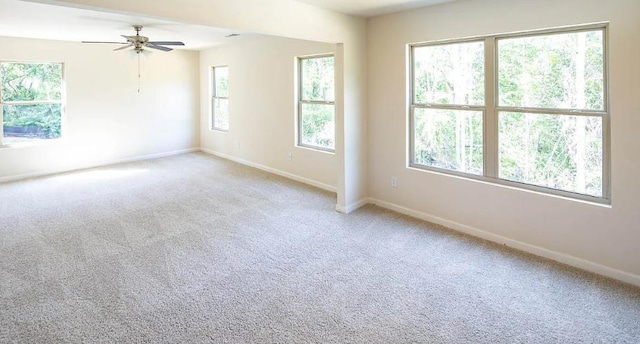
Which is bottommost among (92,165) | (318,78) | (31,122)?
(92,165)

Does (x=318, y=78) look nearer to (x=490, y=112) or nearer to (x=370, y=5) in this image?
(x=370, y=5)

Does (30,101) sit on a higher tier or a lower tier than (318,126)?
higher

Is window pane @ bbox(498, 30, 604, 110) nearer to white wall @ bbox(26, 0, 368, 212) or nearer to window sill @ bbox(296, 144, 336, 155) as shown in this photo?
white wall @ bbox(26, 0, 368, 212)

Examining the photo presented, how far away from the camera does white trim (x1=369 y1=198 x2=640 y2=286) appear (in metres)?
2.88

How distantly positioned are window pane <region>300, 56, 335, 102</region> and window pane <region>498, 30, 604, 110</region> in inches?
96.0

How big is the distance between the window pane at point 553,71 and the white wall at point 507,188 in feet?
0.52

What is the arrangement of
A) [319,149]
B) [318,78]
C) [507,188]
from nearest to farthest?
[507,188] → [318,78] → [319,149]

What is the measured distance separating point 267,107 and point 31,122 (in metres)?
4.10

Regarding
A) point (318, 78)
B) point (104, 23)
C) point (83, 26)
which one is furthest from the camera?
point (318, 78)

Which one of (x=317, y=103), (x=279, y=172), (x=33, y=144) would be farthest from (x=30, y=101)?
(x=317, y=103)

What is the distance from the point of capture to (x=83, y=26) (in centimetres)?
510

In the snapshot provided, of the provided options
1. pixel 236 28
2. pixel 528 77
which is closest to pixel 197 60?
pixel 236 28

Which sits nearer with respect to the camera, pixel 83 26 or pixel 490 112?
pixel 490 112

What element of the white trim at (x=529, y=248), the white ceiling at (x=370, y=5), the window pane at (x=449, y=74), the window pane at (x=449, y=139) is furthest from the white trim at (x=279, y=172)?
the white ceiling at (x=370, y=5)
